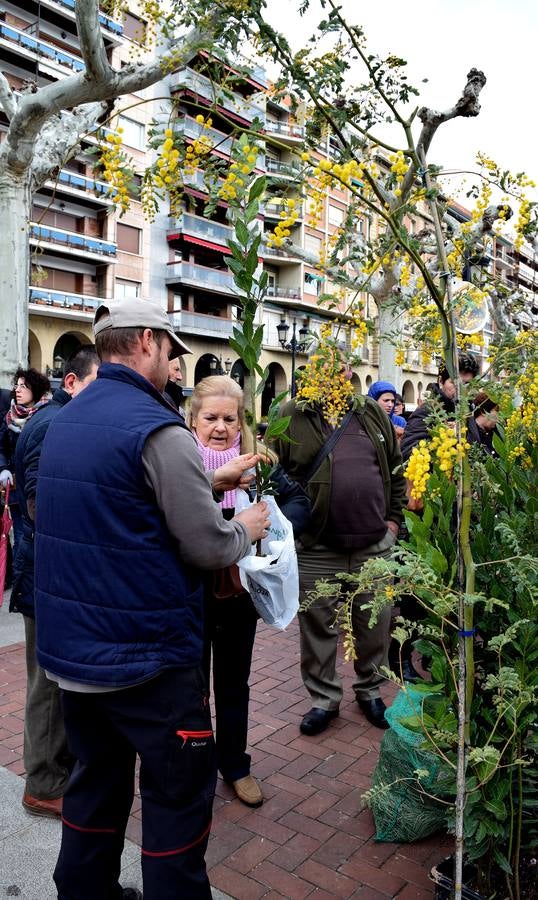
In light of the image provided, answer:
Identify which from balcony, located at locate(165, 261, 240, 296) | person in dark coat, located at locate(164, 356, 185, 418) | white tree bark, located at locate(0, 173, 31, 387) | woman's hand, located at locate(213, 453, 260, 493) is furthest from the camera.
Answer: balcony, located at locate(165, 261, 240, 296)

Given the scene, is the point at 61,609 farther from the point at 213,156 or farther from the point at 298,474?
the point at 298,474

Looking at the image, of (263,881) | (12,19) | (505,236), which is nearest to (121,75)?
(505,236)

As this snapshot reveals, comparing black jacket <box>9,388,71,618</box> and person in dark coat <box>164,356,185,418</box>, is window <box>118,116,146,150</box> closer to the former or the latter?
person in dark coat <box>164,356,185,418</box>

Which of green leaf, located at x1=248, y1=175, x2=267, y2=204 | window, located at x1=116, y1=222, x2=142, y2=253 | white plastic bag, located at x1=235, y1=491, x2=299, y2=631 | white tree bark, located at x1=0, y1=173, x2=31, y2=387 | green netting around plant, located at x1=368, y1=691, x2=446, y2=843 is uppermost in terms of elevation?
window, located at x1=116, y1=222, x2=142, y2=253

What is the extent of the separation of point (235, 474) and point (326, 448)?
60.8 inches

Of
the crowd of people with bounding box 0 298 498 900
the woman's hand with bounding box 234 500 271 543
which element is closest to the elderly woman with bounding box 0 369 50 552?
the crowd of people with bounding box 0 298 498 900

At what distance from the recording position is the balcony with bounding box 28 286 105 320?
27.0 m

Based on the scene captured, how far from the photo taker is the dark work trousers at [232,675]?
3018mm

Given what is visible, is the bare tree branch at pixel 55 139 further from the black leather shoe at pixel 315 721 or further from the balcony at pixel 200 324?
the balcony at pixel 200 324

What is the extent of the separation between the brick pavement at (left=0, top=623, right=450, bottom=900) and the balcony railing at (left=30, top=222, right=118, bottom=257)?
26.9 meters

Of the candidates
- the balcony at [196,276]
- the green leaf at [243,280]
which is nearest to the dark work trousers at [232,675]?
the green leaf at [243,280]

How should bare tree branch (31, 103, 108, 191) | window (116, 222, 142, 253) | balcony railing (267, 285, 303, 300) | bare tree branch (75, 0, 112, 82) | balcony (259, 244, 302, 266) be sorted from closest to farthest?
bare tree branch (75, 0, 112, 82) < bare tree branch (31, 103, 108, 191) < window (116, 222, 142, 253) < balcony (259, 244, 302, 266) < balcony railing (267, 285, 303, 300)

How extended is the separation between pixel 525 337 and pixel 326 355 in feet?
2.22

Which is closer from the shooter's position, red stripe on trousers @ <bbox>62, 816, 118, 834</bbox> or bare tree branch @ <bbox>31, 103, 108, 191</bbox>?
red stripe on trousers @ <bbox>62, 816, 118, 834</bbox>
